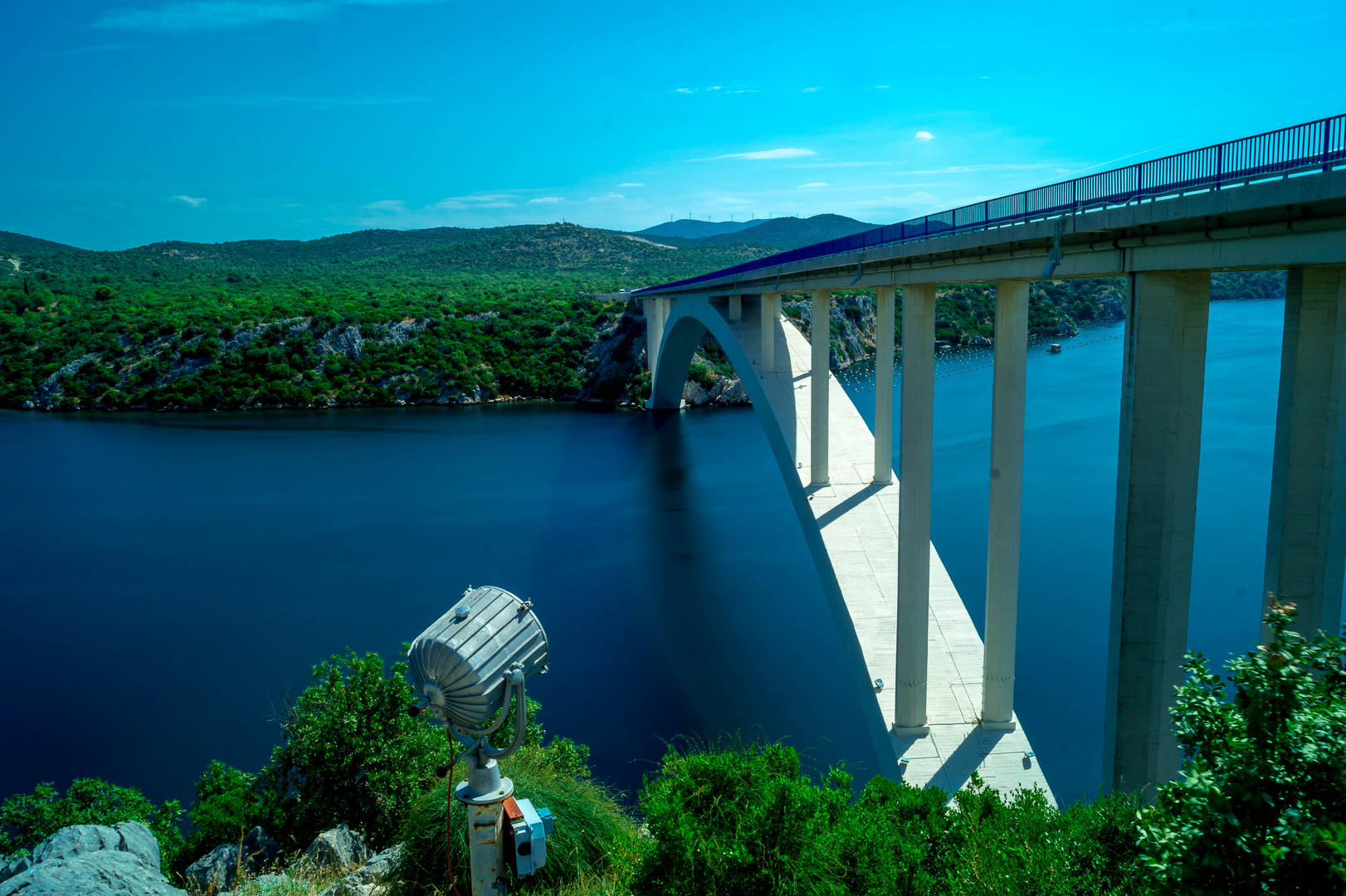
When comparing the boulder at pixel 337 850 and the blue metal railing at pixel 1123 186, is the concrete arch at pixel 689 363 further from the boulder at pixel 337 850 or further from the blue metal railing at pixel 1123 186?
the boulder at pixel 337 850

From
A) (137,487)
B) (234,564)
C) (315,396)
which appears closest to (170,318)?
(315,396)

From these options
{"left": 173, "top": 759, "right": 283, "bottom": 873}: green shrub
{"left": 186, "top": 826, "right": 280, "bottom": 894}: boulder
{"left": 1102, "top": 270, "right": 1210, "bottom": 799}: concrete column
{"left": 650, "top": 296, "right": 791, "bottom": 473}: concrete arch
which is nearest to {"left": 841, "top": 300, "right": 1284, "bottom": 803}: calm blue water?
{"left": 650, "top": 296, "right": 791, "bottom": 473}: concrete arch

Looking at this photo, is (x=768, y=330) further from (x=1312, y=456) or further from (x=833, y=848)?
(x=833, y=848)

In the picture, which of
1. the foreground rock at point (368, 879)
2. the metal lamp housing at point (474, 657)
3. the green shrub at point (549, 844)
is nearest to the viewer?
the metal lamp housing at point (474, 657)

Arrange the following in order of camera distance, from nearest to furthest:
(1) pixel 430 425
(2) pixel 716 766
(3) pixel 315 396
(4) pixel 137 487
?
(2) pixel 716 766 → (4) pixel 137 487 → (1) pixel 430 425 → (3) pixel 315 396

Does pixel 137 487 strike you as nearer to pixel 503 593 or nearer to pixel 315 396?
pixel 315 396

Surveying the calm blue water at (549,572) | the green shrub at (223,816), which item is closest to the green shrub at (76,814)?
the green shrub at (223,816)

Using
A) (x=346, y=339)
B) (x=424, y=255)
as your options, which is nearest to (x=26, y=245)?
(x=424, y=255)
